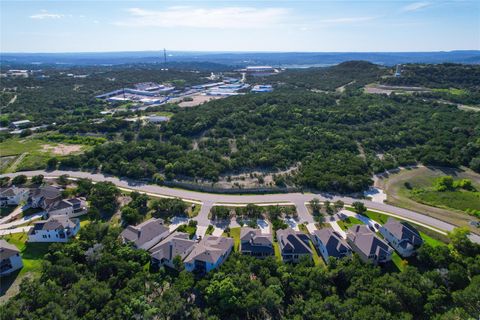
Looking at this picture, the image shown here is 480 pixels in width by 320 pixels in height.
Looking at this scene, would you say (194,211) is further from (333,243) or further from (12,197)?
(12,197)

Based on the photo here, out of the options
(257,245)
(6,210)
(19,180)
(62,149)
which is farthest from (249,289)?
(62,149)

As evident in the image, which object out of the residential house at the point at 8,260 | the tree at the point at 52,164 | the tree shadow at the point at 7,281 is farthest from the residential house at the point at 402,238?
the tree at the point at 52,164

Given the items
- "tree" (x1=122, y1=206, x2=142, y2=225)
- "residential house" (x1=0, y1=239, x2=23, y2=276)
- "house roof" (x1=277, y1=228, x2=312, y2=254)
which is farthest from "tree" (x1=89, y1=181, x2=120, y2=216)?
"house roof" (x1=277, y1=228, x2=312, y2=254)

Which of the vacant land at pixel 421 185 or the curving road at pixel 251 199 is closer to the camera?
the curving road at pixel 251 199

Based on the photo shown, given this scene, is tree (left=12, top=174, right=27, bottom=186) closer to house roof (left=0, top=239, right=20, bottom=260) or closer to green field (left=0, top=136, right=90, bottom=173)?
green field (left=0, top=136, right=90, bottom=173)

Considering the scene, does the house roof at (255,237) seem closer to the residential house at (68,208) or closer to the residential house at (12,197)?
the residential house at (68,208)

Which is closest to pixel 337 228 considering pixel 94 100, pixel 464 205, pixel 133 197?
pixel 464 205
